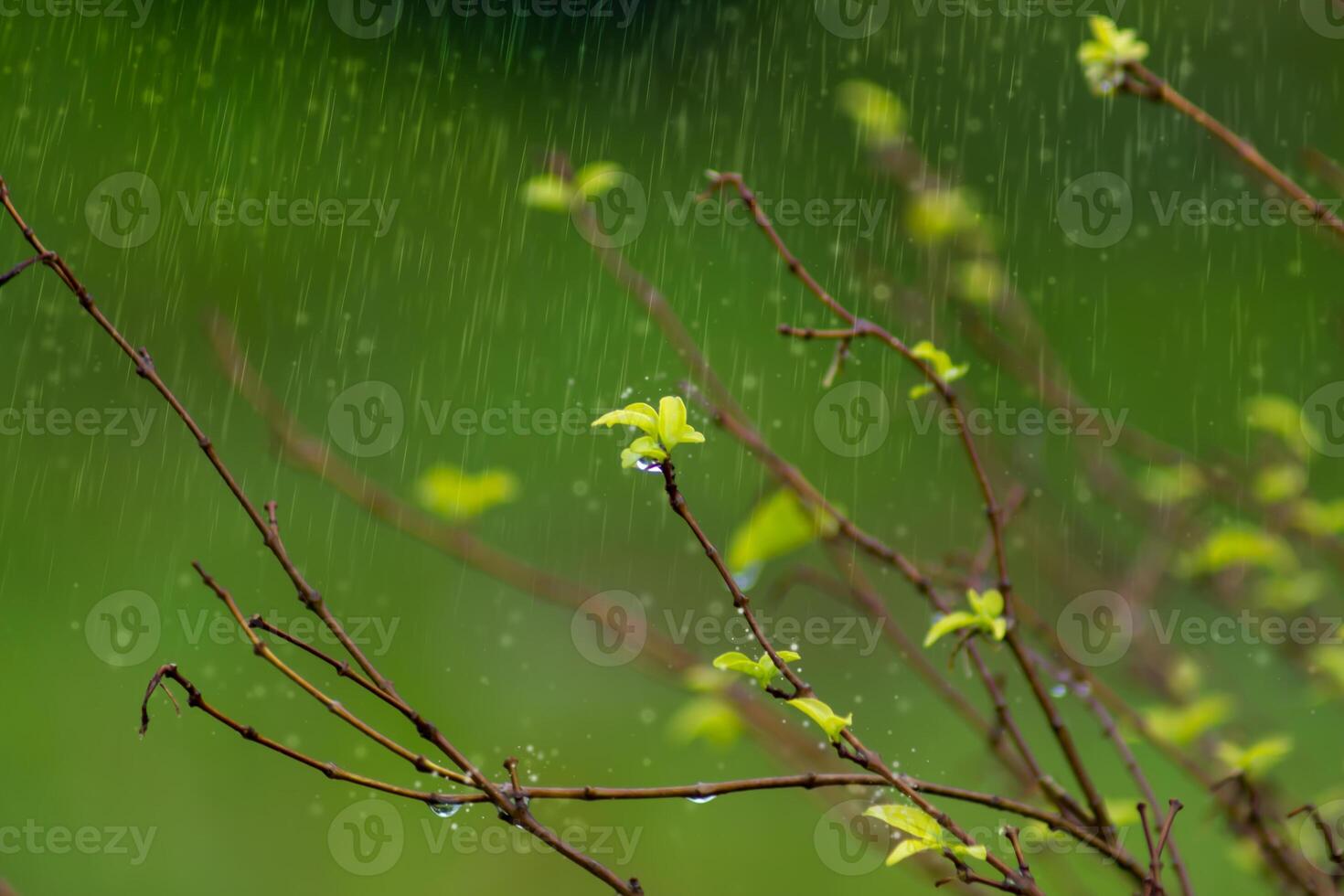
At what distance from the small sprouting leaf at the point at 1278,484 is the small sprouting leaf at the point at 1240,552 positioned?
57 millimetres

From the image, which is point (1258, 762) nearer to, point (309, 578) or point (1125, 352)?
point (309, 578)

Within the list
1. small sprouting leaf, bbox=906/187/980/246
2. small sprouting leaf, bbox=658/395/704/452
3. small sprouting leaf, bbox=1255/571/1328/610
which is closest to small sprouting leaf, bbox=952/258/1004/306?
small sprouting leaf, bbox=906/187/980/246

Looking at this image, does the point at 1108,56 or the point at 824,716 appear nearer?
the point at 824,716

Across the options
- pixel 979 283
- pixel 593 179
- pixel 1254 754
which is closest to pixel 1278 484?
pixel 979 283

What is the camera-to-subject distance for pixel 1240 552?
189cm

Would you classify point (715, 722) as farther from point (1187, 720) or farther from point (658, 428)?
point (658, 428)

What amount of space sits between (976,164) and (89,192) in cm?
437

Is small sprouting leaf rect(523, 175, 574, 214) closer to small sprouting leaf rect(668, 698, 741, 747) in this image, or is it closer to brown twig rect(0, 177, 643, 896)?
small sprouting leaf rect(668, 698, 741, 747)

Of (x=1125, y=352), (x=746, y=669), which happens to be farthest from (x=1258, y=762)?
(x=1125, y=352)

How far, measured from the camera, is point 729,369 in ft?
18.3

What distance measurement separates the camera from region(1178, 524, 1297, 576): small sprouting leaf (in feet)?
6.22

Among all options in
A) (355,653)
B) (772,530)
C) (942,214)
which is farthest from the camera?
(942,214)

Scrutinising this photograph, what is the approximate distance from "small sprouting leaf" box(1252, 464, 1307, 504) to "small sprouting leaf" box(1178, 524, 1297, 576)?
0.06 metres

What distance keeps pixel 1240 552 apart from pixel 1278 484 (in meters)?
0.15
